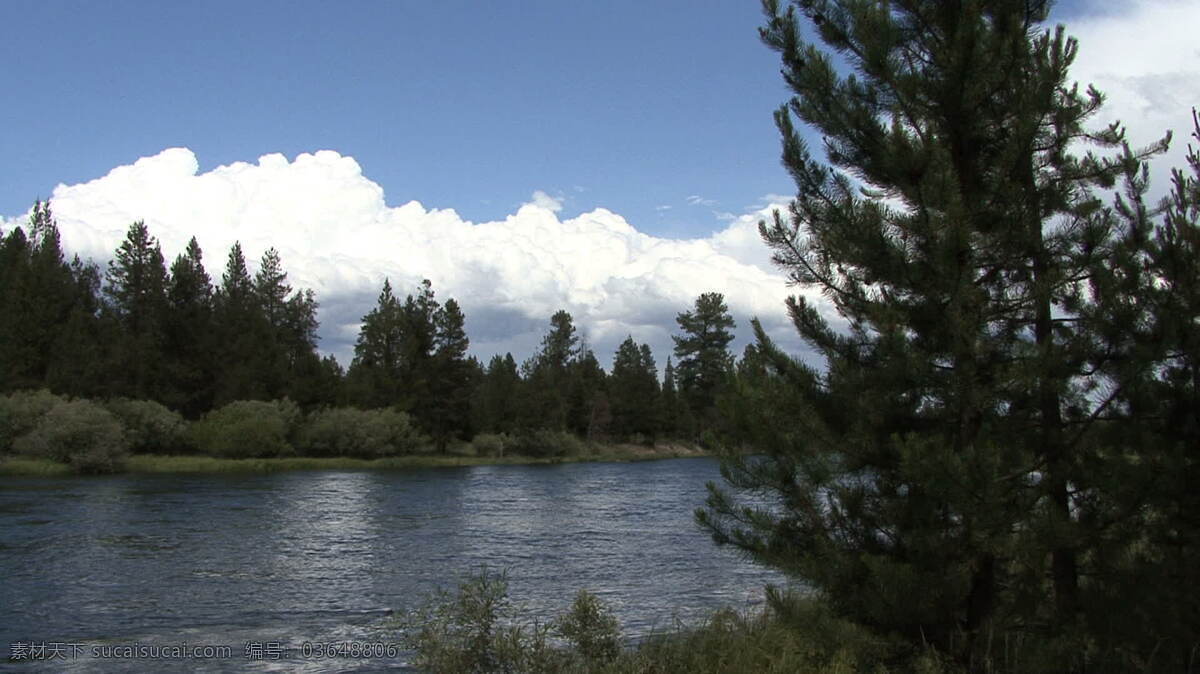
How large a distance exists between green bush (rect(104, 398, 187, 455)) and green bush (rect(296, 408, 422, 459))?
910cm

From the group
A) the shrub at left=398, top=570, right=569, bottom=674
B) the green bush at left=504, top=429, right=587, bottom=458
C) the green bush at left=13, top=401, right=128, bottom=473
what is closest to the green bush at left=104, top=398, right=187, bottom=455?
the green bush at left=13, top=401, right=128, bottom=473

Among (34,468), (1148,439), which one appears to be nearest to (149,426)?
(34,468)

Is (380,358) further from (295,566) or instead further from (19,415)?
(295,566)

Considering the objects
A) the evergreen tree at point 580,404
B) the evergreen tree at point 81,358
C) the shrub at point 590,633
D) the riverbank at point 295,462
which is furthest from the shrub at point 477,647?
the evergreen tree at point 580,404

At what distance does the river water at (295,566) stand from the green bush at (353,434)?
1097 inches

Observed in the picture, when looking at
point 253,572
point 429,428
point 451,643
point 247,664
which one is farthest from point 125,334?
point 451,643

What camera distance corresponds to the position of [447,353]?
80812 millimetres

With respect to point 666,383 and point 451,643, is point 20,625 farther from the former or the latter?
point 666,383

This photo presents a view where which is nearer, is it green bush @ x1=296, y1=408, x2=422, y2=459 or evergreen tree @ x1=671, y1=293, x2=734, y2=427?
green bush @ x1=296, y1=408, x2=422, y2=459

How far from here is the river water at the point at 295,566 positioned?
1410cm

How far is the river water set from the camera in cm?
1410

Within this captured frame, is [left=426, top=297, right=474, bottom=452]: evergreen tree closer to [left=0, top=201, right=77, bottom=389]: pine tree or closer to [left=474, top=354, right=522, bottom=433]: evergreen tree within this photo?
[left=474, top=354, right=522, bottom=433]: evergreen tree

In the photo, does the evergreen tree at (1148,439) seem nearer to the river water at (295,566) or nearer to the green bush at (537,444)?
the river water at (295,566)

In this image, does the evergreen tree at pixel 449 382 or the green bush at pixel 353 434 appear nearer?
the green bush at pixel 353 434
